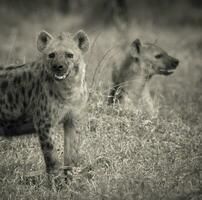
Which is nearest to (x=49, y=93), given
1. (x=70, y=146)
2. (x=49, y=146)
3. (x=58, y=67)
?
(x=58, y=67)

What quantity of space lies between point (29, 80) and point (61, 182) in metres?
0.96

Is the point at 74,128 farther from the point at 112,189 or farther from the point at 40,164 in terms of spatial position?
the point at 112,189

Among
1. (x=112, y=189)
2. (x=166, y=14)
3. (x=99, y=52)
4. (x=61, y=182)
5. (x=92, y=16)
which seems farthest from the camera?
(x=166, y=14)

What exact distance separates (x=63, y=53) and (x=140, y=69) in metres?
2.79

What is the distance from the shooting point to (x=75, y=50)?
244 inches

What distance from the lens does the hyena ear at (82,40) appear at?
20.7 feet

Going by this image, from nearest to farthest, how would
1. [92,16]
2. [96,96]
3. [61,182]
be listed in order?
[61,182] → [96,96] → [92,16]

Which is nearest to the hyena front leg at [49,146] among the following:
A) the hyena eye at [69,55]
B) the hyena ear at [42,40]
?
the hyena eye at [69,55]

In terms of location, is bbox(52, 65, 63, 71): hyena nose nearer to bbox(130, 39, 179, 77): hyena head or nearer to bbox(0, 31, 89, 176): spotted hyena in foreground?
bbox(0, 31, 89, 176): spotted hyena in foreground

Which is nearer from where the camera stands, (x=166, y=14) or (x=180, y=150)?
(x=180, y=150)

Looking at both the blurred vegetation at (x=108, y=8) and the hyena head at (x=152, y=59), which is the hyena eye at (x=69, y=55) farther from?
the blurred vegetation at (x=108, y=8)

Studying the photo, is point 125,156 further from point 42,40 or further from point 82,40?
point 42,40

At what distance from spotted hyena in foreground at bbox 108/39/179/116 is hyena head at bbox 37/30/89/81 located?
2263 mm

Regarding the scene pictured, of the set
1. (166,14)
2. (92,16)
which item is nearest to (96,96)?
(92,16)
